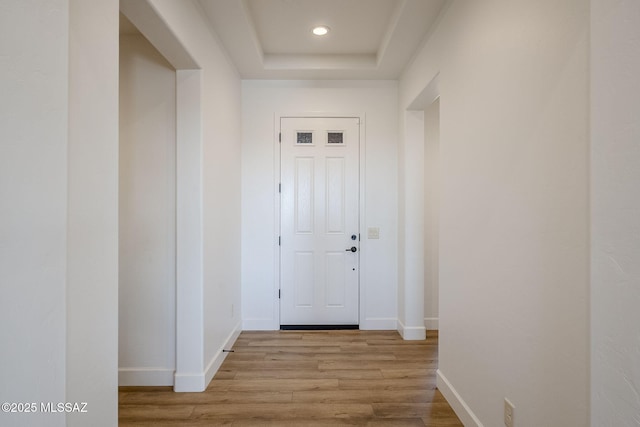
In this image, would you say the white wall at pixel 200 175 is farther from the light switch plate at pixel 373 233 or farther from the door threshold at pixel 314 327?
the light switch plate at pixel 373 233

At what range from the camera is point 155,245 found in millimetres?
2391

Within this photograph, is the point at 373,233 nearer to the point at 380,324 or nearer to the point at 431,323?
the point at 380,324

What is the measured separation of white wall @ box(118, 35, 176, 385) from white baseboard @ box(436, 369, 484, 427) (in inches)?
77.6

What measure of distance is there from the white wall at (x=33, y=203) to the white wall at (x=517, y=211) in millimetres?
1645

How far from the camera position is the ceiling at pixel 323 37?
2383 millimetres

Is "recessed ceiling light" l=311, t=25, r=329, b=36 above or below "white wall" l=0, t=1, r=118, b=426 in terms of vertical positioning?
above

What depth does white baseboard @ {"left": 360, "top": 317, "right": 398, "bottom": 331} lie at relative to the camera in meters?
3.51

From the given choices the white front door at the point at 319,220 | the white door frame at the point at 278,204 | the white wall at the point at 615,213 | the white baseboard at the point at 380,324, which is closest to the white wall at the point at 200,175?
the white door frame at the point at 278,204

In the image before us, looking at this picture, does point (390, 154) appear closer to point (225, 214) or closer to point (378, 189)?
point (378, 189)

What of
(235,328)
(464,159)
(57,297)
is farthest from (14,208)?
(235,328)

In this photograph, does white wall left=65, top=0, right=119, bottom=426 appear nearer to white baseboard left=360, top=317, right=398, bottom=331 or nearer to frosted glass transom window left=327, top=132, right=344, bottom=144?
frosted glass transom window left=327, top=132, right=344, bottom=144

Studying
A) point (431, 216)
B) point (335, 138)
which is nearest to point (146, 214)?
point (335, 138)

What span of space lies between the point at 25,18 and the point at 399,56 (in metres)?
2.79

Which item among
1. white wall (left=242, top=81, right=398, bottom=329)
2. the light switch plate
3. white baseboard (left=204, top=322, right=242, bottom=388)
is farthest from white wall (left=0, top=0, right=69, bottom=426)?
the light switch plate
